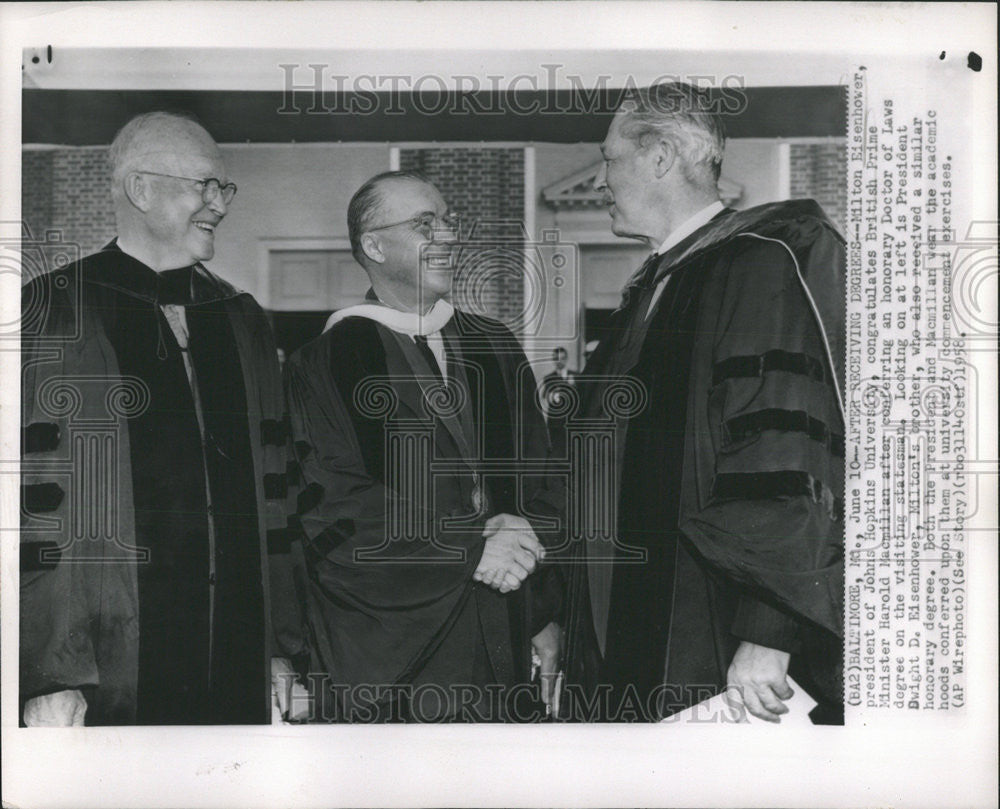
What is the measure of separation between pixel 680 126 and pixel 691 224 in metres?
0.41

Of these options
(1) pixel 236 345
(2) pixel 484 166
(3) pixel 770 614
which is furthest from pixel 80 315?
(3) pixel 770 614

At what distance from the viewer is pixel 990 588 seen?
13.4 ft

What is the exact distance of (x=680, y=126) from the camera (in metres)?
4.02

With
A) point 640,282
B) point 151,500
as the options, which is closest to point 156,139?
point 151,500

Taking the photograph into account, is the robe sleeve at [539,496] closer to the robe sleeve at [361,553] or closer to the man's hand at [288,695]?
the robe sleeve at [361,553]

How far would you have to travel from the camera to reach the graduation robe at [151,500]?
3941mm

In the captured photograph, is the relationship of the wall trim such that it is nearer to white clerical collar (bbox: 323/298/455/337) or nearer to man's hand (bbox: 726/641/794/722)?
white clerical collar (bbox: 323/298/455/337)

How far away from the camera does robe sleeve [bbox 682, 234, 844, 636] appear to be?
3.88 metres

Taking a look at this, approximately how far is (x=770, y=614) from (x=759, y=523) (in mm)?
368

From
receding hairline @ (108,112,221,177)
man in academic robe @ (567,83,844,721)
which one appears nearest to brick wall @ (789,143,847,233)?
man in academic robe @ (567,83,844,721)

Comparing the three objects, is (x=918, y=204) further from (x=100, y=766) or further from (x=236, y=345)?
(x=100, y=766)

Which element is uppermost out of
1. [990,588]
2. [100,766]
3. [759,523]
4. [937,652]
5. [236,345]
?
[236,345]

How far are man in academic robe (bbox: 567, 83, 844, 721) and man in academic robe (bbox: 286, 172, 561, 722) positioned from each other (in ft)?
0.98

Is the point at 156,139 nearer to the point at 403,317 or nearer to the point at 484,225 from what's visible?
the point at 403,317
